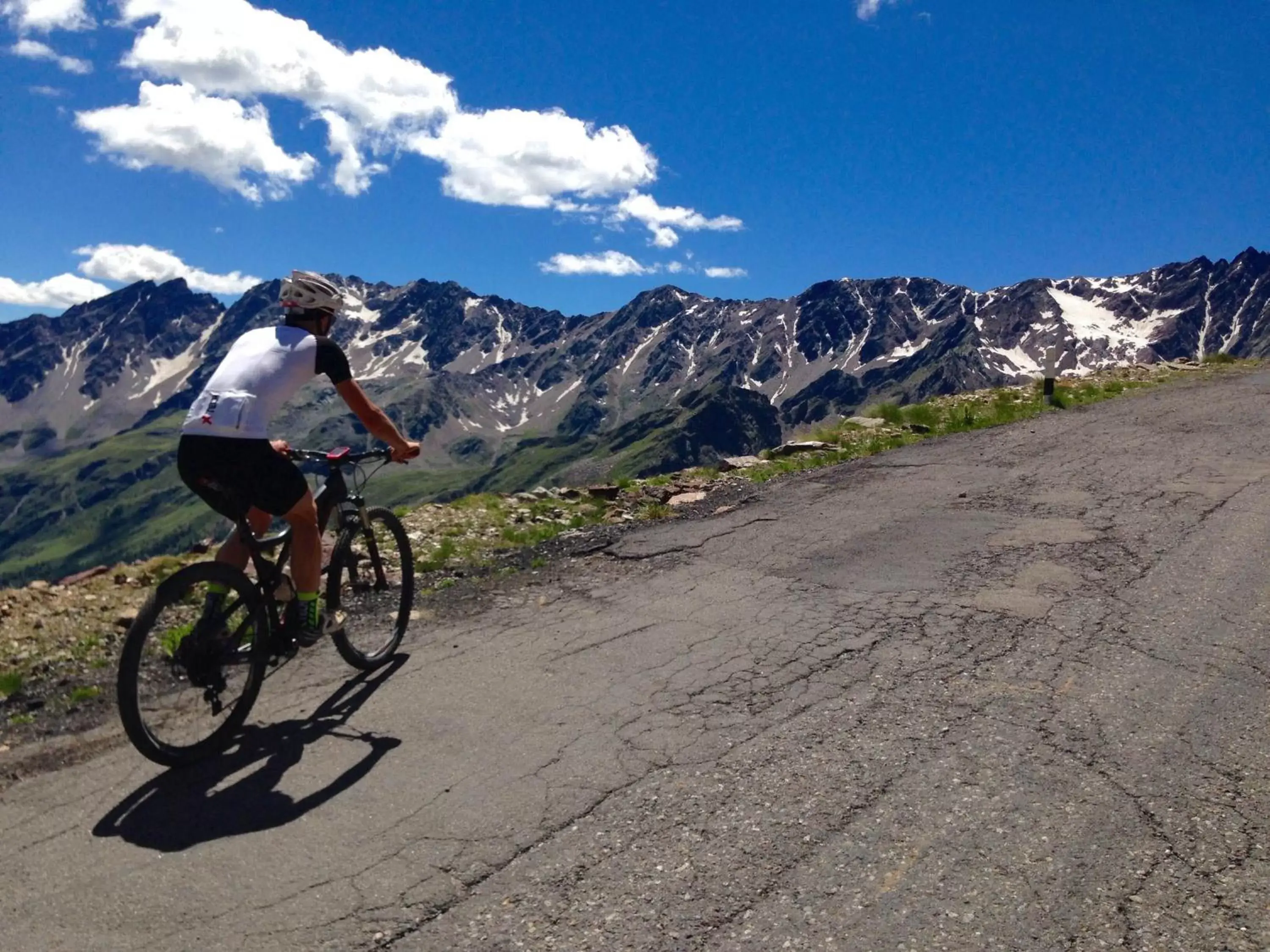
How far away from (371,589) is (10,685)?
107 inches

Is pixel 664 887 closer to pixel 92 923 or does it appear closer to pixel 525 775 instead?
pixel 525 775

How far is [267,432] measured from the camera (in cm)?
559

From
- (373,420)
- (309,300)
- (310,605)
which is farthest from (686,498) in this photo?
(309,300)

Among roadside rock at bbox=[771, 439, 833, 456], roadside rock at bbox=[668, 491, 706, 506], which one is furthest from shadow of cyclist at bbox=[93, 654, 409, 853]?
roadside rock at bbox=[771, 439, 833, 456]

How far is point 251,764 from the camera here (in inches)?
212

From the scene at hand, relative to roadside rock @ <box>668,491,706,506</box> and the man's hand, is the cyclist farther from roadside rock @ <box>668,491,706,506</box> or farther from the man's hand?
roadside rock @ <box>668,491,706,506</box>

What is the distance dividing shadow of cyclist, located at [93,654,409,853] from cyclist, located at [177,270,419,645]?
0.70 meters

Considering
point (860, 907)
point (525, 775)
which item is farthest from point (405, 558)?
point (860, 907)

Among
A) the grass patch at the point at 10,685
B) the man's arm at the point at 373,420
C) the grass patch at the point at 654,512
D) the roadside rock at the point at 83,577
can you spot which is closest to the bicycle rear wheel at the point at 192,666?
the man's arm at the point at 373,420

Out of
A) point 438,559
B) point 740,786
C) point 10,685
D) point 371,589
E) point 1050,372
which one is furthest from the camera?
point 1050,372

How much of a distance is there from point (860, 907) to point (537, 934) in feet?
4.43

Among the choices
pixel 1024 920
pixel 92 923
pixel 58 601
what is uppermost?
pixel 58 601

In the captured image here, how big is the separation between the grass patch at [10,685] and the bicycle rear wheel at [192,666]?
1627mm

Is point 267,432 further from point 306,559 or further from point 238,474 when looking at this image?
point 306,559
